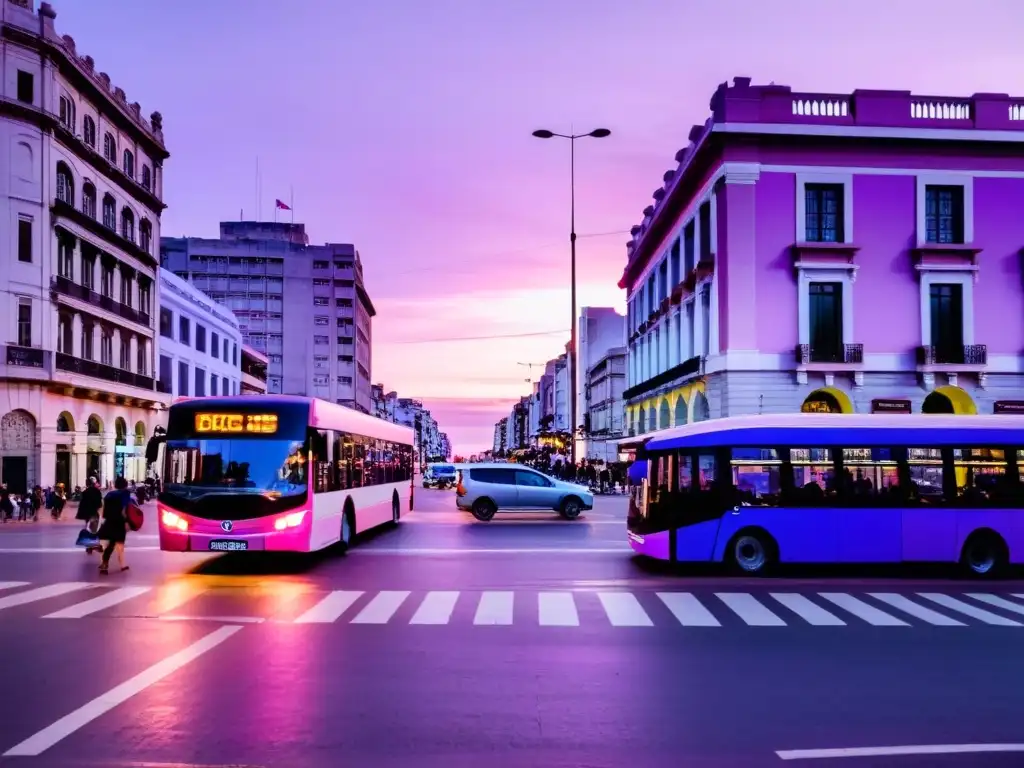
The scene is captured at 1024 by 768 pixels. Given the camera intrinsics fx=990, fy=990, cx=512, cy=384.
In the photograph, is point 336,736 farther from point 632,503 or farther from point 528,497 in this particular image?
point 528,497

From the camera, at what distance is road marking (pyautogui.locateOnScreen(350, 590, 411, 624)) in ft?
42.3

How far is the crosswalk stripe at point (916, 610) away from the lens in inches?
511

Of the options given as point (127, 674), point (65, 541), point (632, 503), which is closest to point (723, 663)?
point (127, 674)

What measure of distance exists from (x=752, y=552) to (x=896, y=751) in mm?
11244

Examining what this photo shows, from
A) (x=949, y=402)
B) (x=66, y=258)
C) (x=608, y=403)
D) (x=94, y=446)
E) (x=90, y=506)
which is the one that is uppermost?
(x=66, y=258)

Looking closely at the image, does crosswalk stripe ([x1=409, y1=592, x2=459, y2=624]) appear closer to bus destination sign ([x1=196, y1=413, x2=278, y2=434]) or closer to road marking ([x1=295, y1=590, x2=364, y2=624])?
road marking ([x1=295, y1=590, x2=364, y2=624])

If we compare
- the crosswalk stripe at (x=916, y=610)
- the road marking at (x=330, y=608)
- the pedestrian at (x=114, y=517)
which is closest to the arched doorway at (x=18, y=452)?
the pedestrian at (x=114, y=517)

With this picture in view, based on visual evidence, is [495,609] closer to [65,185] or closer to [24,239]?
[24,239]

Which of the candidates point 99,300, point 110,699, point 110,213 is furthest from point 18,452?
point 110,699

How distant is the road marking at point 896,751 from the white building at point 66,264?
42.2 metres

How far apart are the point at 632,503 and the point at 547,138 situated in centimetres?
3201

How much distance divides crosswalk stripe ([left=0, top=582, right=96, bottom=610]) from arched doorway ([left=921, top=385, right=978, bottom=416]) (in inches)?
1236

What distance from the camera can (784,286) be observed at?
3775 centimetres

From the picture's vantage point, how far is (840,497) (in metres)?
18.2
